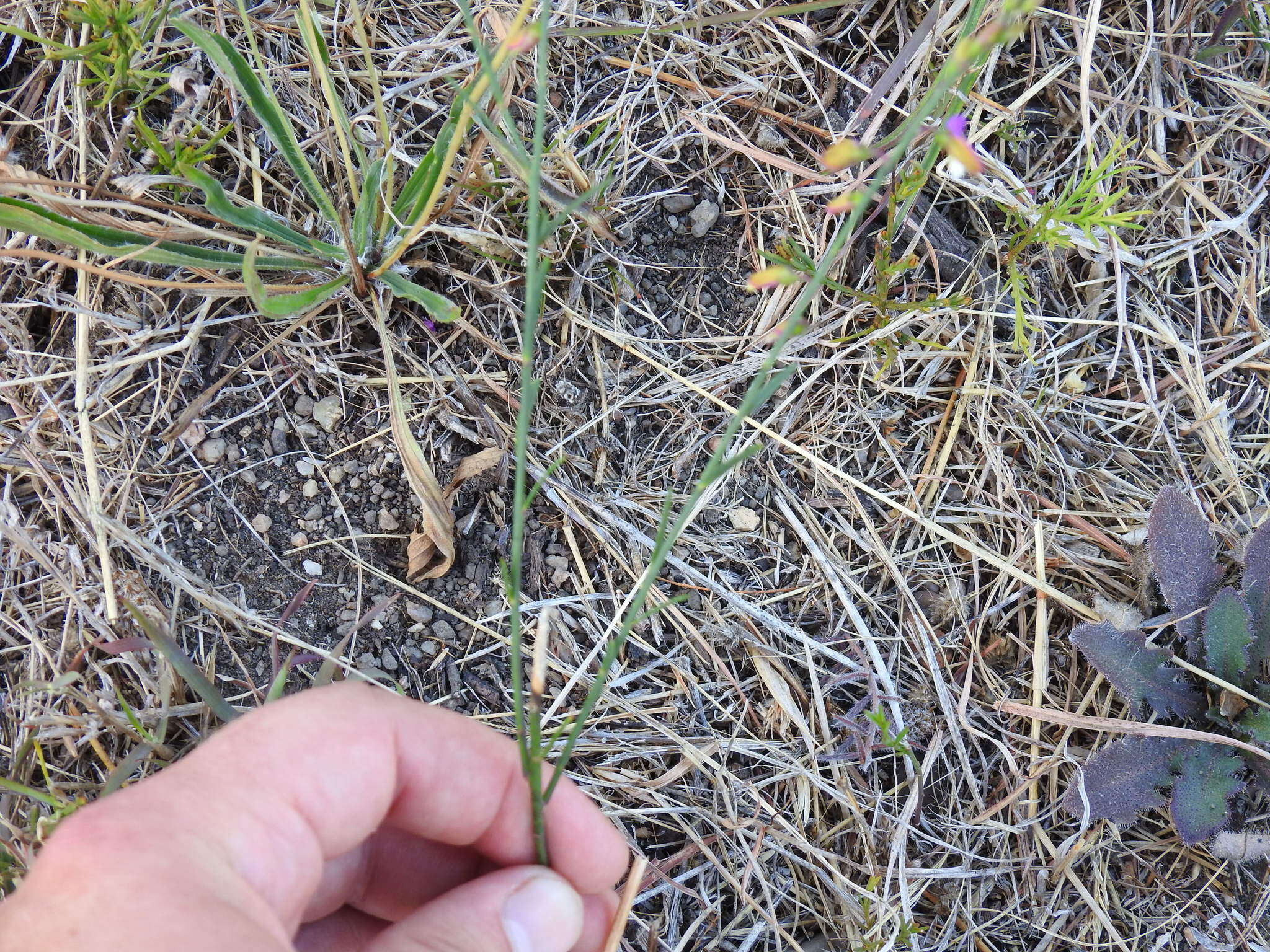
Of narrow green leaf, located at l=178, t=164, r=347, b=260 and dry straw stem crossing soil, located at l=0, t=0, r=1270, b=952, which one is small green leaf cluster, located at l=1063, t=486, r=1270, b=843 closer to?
dry straw stem crossing soil, located at l=0, t=0, r=1270, b=952

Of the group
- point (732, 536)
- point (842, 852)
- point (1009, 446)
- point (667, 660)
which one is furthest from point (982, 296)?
point (842, 852)

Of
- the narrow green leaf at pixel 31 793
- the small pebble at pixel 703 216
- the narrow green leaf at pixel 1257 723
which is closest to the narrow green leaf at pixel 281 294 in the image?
the small pebble at pixel 703 216

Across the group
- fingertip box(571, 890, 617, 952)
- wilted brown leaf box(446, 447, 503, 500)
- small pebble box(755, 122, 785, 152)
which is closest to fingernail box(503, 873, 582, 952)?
fingertip box(571, 890, 617, 952)

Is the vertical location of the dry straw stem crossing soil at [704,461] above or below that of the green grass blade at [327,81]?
below

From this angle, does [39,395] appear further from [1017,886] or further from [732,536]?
[1017,886]

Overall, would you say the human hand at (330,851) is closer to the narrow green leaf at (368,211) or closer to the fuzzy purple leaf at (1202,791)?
the narrow green leaf at (368,211)

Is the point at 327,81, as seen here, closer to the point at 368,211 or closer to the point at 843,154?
the point at 368,211
